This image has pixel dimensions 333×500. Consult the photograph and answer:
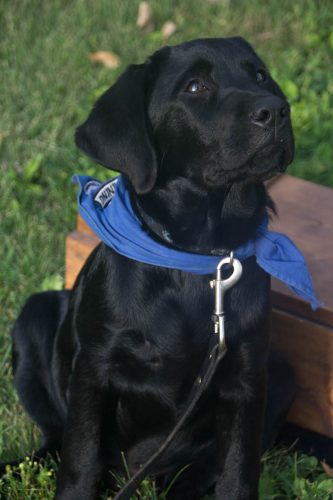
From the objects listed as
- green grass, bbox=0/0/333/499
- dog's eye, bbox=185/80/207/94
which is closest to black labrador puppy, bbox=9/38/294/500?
dog's eye, bbox=185/80/207/94

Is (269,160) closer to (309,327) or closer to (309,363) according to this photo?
(309,327)

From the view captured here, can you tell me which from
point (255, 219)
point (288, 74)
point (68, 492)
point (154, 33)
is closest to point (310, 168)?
point (288, 74)

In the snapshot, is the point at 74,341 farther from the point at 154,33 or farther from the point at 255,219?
the point at 154,33

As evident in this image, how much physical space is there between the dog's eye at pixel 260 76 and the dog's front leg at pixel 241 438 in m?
0.89

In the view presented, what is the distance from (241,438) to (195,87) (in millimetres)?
1070

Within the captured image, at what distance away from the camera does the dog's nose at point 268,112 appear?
8.77 feet

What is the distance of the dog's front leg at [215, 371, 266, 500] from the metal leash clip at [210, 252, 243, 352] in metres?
0.22

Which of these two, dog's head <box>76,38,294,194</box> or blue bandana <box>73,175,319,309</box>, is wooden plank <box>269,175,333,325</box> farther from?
dog's head <box>76,38,294,194</box>

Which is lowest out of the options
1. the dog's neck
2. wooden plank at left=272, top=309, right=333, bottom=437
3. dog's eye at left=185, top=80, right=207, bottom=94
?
wooden plank at left=272, top=309, right=333, bottom=437

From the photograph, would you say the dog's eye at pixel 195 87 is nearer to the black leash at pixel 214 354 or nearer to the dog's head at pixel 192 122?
the dog's head at pixel 192 122

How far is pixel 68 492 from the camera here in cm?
312

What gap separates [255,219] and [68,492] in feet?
3.40

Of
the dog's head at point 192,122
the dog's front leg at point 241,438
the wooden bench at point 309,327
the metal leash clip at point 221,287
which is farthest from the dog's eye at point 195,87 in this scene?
the wooden bench at point 309,327

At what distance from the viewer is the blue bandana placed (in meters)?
2.90
